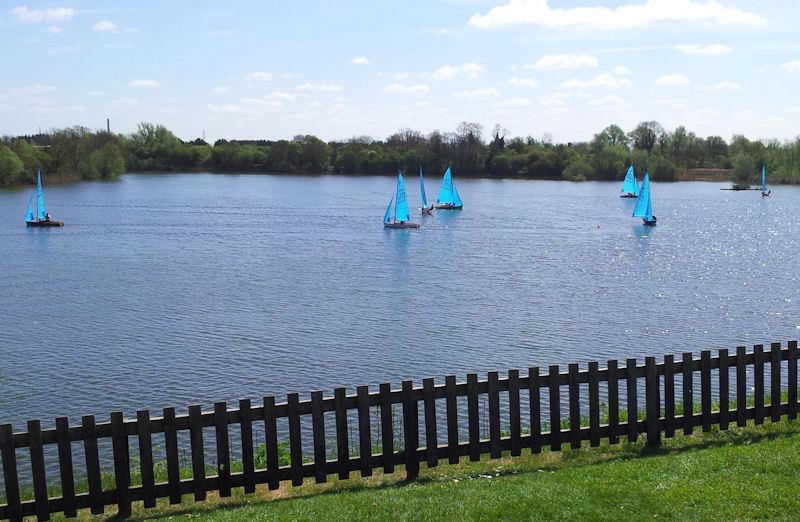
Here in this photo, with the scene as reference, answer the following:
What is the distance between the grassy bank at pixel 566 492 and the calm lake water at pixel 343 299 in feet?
42.1

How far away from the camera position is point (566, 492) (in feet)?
33.3

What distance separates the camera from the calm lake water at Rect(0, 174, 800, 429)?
26969mm

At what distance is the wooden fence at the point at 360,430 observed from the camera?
410 inches

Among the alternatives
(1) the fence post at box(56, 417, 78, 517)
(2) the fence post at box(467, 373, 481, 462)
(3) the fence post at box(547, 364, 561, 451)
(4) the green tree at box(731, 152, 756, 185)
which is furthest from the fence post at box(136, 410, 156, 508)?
(4) the green tree at box(731, 152, 756, 185)

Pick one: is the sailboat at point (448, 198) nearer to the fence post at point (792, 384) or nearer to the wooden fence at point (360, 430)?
the fence post at point (792, 384)

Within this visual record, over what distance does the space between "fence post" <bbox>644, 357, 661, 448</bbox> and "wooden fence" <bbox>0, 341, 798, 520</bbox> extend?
0.02 meters

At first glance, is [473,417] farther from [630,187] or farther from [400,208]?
[630,187]

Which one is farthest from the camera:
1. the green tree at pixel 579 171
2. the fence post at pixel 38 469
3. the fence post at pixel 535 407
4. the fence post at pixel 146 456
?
the green tree at pixel 579 171

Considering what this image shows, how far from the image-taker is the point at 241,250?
6253 centimetres

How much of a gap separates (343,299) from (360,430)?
1163 inches

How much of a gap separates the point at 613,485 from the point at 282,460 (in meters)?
6.21

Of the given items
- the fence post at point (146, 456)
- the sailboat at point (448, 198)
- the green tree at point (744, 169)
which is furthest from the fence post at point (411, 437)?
the green tree at point (744, 169)

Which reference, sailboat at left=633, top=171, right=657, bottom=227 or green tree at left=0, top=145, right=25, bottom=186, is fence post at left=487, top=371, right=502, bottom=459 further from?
green tree at left=0, top=145, right=25, bottom=186

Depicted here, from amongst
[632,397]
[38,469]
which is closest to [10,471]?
[38,469]
